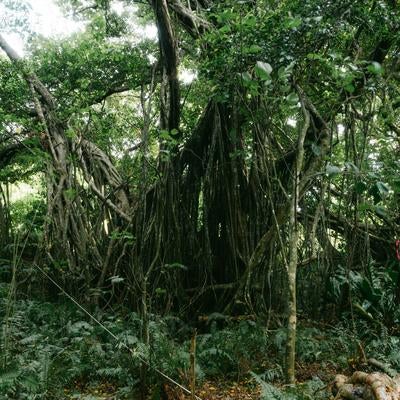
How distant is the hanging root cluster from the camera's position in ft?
7.38

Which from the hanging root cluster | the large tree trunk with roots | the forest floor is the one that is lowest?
the forest floor

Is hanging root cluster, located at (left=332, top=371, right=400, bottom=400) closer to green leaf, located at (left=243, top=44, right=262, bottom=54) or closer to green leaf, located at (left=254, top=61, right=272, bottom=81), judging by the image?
green leaf, located at (left=254, top=61, right=272, bottom=81)

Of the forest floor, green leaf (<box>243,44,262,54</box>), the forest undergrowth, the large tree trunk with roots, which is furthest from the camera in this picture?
the large tree trunk with roots

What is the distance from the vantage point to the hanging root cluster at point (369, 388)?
2248 mm

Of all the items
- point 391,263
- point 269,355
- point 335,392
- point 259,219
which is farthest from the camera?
point 391,263

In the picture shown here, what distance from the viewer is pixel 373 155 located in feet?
17.4

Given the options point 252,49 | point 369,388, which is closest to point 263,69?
point 252,49

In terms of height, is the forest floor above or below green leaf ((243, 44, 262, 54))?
below

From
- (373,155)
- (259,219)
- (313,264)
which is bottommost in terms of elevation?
(313,264)

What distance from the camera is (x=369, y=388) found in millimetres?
2312

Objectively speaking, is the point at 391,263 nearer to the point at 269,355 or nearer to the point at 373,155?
the point at 373,155

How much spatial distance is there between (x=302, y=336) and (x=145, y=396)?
1634mm

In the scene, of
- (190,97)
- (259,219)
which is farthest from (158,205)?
(190,97)

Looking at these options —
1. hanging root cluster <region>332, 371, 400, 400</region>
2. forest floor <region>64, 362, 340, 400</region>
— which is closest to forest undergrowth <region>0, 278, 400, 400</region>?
forest floor <region>64, 362, 340, 400</region>
